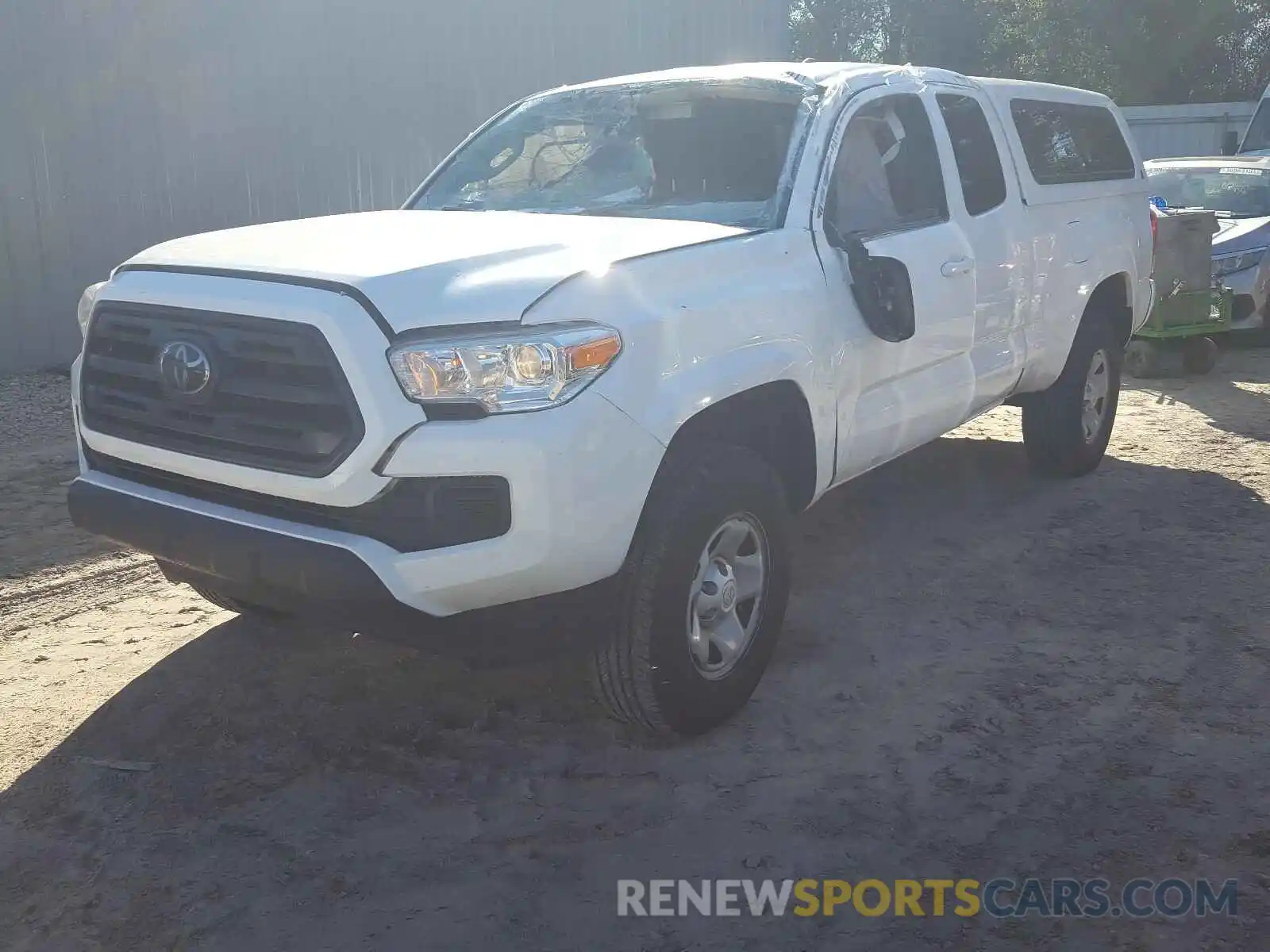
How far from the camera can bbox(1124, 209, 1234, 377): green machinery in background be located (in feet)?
30.5

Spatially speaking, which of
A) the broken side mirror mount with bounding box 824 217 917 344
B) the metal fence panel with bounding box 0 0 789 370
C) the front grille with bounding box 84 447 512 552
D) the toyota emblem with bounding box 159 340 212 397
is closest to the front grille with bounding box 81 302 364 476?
the toyota emblem with bounding box 159 340 212 397

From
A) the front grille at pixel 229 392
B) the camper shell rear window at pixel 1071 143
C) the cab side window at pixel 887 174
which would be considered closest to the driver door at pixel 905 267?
the cab side window at pixel 887 174

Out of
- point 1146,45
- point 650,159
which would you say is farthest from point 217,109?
point 1146,45

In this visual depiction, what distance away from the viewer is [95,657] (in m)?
4.32

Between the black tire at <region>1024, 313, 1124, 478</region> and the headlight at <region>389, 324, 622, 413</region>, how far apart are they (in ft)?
12.6

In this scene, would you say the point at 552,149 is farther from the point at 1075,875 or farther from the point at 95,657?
the point at 1075,875

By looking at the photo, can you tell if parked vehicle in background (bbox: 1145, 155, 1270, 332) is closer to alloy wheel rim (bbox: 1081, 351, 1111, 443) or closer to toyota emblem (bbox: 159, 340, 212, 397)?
alloy wheel rim (bbox: 1081, 351, 1111, 443)

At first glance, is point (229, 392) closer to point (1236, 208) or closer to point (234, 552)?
point (234, 552)

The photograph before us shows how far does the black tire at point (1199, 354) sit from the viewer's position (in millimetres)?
9695

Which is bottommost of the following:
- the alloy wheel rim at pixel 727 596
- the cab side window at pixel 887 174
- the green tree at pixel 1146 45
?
the alloy wheel rim at pixel 727 596

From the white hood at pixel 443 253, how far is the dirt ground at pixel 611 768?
82 centimetres

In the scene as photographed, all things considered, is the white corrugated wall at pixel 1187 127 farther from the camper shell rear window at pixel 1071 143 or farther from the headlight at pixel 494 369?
the headlight at pixel 494 369

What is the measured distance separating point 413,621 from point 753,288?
4.61 feet

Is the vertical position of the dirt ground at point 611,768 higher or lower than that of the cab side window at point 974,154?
lower
